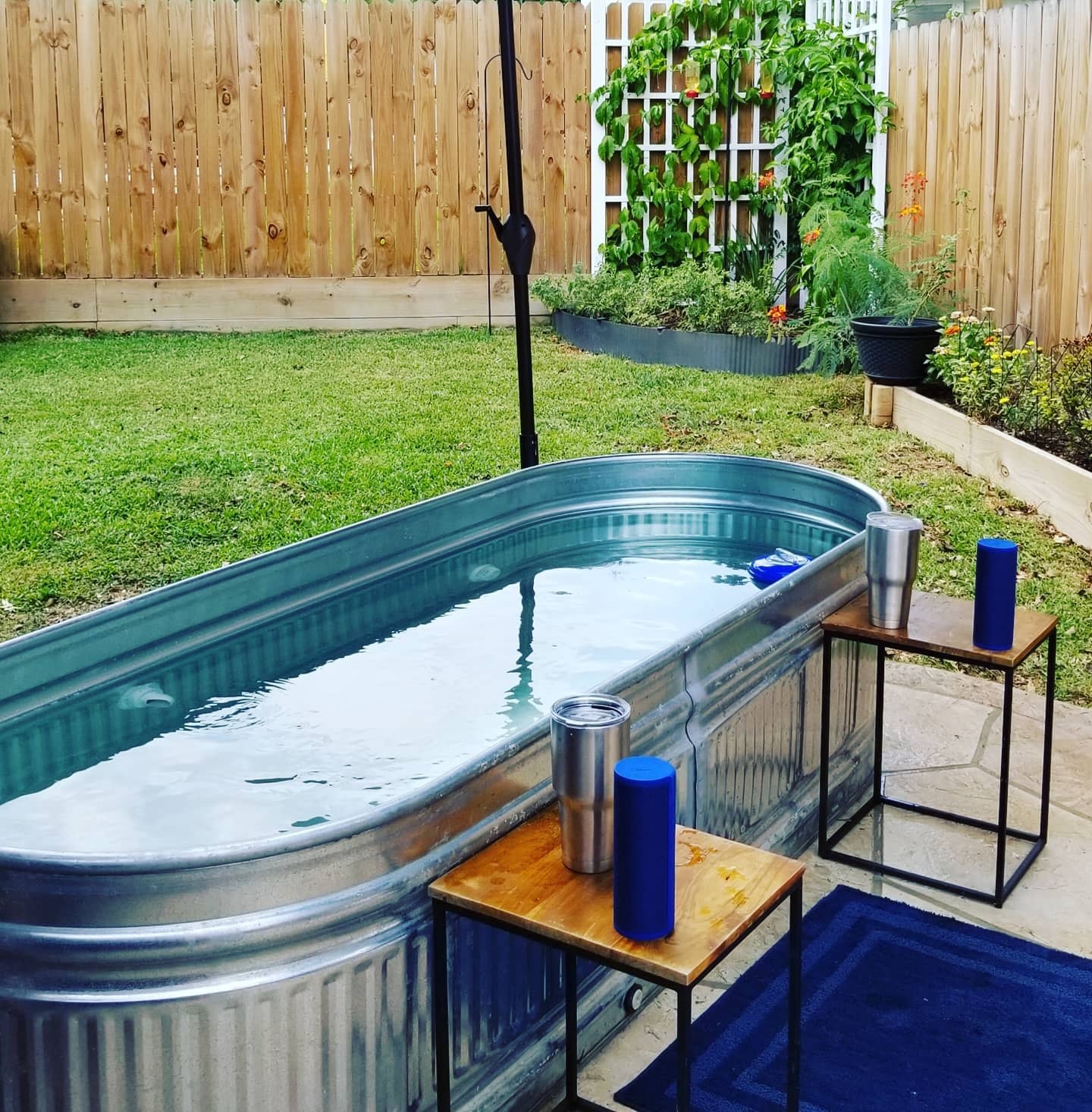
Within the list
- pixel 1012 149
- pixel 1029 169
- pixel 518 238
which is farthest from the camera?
pixel 1012 149

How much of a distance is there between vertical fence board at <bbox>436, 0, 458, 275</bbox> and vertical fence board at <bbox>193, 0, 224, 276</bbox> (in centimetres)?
128

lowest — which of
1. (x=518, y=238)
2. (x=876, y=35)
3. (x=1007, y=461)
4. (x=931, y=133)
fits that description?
(x=1007, y=461)

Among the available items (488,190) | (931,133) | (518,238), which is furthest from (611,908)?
(488,190)

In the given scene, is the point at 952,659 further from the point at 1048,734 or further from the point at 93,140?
the point at 93,140

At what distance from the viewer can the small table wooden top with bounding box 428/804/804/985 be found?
161 centimetres

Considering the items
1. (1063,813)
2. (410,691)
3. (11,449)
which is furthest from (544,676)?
(11,449)

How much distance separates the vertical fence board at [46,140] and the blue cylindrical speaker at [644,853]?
715 centimetres

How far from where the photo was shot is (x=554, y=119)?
26.7ft

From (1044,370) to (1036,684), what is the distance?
6.85 ft

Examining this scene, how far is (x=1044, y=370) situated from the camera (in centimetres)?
530

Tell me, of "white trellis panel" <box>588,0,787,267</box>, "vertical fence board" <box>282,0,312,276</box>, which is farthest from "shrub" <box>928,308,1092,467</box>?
"vertical fence board" <box>282,0,312,276</box>

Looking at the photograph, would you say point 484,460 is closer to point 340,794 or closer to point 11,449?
point 11,449

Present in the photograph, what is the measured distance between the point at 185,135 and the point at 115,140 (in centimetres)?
39

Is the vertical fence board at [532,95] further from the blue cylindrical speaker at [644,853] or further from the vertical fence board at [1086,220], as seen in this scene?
the blue cylindrical speaker at [644,853]
